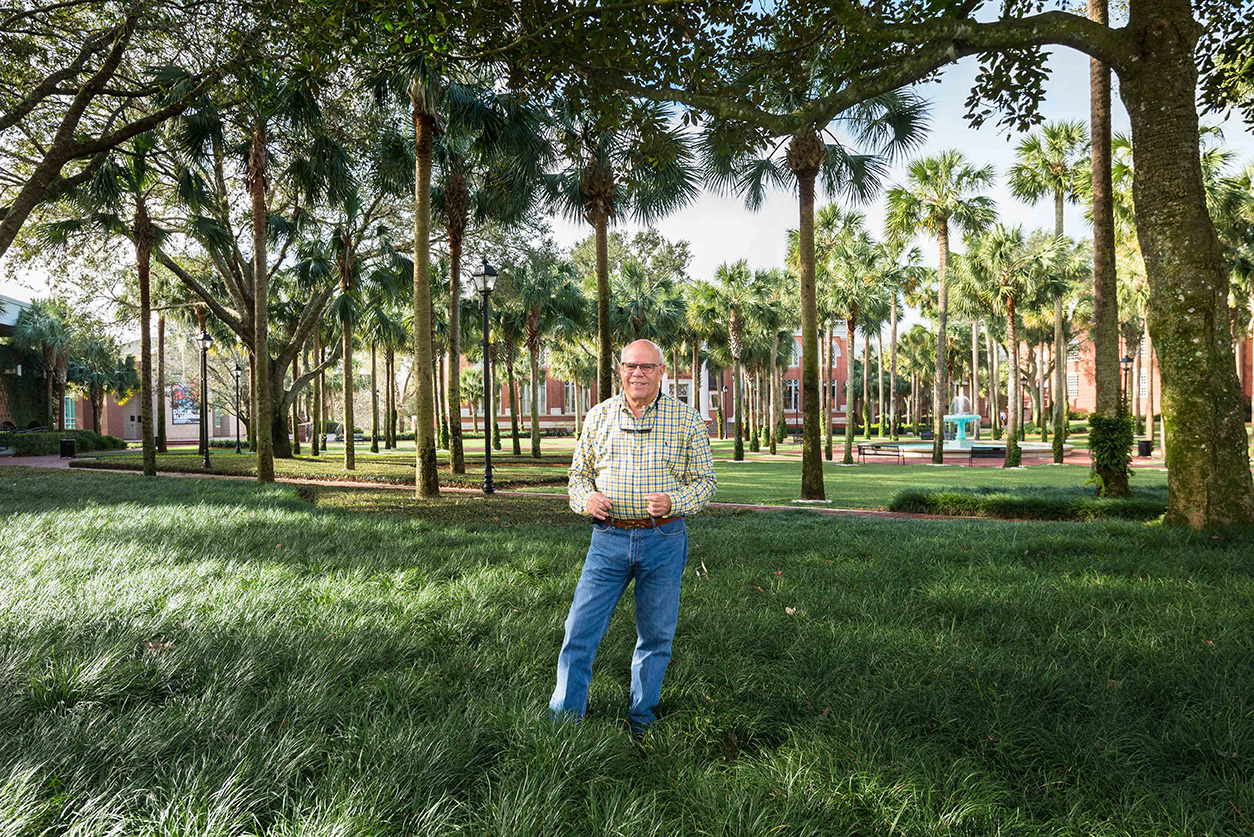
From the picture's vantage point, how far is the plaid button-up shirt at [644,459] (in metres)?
2.91

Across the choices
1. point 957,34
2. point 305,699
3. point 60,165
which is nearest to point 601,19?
point 957,34

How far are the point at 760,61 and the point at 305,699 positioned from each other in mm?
9190

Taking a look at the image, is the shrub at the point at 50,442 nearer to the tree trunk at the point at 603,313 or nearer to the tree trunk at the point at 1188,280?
the tree trunk at the point at 603,313

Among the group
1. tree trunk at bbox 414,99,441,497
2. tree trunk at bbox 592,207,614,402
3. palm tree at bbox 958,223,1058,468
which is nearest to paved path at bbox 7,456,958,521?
tree trunk at bbox 414,99,441,497

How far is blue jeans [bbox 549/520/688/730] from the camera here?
2912mm

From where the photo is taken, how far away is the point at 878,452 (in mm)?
33188

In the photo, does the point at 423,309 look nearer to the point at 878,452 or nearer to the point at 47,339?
the point at 878,452

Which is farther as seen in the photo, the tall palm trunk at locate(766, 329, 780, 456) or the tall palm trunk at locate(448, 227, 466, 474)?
the tall palm trunk at locate(766, 329, 780, 456)

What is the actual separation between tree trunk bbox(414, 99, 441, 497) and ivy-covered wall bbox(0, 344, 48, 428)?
136 feet

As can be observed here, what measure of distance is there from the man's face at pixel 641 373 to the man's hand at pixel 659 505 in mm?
443

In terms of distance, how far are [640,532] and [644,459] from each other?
0.31 m

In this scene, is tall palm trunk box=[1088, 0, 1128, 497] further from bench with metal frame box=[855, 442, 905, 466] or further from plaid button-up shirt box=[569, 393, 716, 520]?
bench with metal frame box=[855, 442, 905, 466]

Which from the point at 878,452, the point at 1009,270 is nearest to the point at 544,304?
the point at 878,452

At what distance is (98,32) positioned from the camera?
1143 centimetres
